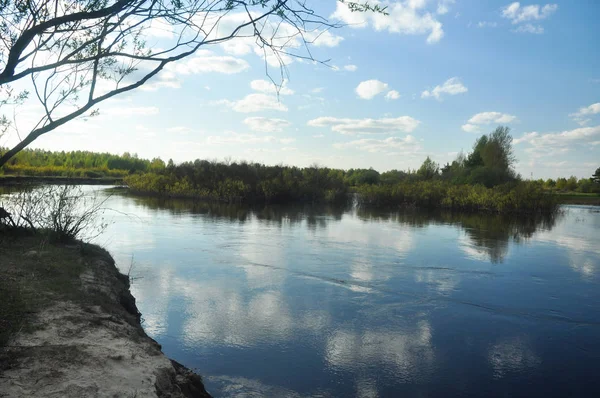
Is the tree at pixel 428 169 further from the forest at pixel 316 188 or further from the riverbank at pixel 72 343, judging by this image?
the riverbank at pixel 72 343

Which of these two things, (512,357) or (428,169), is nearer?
(512,357)

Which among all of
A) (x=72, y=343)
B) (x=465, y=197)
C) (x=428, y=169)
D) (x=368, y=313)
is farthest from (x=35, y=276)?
(x=428, y=169)

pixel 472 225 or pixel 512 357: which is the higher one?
pixel 472 225

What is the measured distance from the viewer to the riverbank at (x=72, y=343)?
3625 mm

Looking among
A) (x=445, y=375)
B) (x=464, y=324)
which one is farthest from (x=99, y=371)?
(x=464, y=324)

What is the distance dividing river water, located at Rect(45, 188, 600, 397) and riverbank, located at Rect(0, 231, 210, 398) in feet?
2.64

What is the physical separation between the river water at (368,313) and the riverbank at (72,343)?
0.81m

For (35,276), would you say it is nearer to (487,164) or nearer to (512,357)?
(512,357)

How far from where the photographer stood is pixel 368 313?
7.46 m

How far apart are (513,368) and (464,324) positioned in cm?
145

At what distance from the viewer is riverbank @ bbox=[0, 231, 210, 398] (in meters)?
3.62

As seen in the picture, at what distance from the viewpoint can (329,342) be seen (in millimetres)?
6266

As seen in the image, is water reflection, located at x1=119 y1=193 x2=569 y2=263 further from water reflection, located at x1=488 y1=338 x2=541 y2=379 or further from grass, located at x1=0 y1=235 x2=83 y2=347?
grass, located at x1=0 y1=235 x2=83 y2=347

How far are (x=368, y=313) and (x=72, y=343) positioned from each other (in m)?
4.44
